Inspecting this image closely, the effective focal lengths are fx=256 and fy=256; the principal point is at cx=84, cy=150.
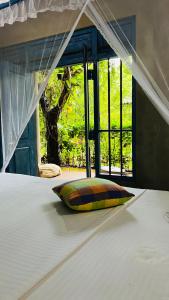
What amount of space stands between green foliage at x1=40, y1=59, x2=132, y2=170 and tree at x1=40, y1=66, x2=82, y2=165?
26mm

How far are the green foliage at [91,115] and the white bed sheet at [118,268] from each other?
1.73 m

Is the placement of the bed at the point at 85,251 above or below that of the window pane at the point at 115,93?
below

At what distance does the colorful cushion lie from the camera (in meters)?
1.34

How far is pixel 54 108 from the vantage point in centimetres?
569

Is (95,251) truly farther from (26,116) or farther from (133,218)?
(26,116)

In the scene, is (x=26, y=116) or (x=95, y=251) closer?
(x=95, y=251)

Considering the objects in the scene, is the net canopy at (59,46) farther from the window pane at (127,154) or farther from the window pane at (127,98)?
the window pane at (127,154)

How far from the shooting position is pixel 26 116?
2.58 meters

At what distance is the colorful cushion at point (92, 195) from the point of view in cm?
134


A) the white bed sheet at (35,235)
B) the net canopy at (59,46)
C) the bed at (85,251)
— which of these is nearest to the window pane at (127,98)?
the net canopy at (59,46)

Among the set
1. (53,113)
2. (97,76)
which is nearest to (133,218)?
(97,76)

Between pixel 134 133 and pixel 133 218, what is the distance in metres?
1.40

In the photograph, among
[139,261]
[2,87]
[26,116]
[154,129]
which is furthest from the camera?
[2,87]

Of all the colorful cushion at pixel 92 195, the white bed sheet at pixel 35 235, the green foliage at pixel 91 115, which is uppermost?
the green foliage at pixel 91 115
